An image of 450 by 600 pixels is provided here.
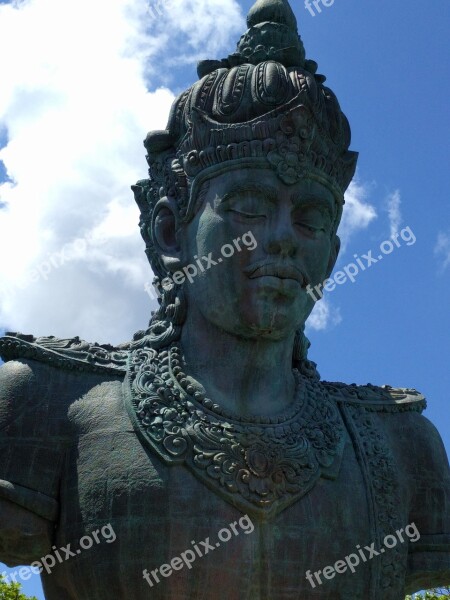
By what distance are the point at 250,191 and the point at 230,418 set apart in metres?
1.70

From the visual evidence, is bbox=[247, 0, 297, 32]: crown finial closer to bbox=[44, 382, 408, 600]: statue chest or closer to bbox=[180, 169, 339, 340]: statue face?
bbox=[180, 169, 339, 340]: statue face

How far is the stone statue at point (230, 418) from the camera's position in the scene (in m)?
6.55

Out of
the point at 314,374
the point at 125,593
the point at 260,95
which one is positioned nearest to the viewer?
the point at 125,593

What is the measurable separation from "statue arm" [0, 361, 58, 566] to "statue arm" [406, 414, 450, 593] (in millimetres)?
2835

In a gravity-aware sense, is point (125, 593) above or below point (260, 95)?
below

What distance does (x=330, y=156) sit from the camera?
762cm

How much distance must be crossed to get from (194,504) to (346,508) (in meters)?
1.17

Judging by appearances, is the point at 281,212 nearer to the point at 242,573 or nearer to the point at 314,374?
the point at 314,374

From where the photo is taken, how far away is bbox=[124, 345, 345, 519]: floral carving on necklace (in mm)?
6668

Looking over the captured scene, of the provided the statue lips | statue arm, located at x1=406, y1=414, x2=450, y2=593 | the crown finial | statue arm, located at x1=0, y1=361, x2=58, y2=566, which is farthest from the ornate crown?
statue arm, located at x1=406, y1=414, x2=450, y2=593

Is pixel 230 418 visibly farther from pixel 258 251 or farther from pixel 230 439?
pixel 258 251

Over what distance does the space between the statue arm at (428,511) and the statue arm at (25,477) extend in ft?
9.30

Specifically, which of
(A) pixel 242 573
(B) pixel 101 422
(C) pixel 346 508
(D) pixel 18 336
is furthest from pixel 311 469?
(D) pixel 18 336

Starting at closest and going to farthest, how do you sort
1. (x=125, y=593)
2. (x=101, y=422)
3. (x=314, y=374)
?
1. (x=125, y=593)
2. (x=101, y=422)
3. (x=314, y=374)
